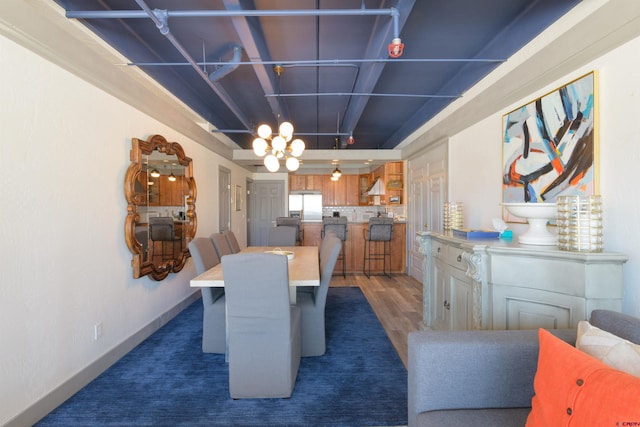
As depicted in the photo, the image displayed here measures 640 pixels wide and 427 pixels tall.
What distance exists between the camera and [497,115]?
3033 mm

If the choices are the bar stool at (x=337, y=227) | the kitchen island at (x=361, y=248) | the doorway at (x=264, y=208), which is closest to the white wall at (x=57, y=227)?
the bar stool at (x=337, y=227)

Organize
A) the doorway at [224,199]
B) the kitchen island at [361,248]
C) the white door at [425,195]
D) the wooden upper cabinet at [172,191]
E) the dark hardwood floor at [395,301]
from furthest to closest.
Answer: the kitchen island at [361,248] → the doorway at [224,199] → the white door at [425,195] → the wooden upper cabinet at [172,191] → the dark hardwood floor at [395,301]

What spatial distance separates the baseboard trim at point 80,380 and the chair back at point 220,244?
0.94 metres

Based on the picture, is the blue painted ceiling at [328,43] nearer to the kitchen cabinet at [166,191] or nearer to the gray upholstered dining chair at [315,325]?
the kitchen cabinet at [166,191]

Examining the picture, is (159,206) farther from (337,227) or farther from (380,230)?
(380,230)

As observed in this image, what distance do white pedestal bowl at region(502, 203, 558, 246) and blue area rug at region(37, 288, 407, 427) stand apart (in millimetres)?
1344

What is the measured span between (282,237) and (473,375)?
12.2 ft

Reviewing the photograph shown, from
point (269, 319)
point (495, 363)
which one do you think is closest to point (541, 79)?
point (495, 363)

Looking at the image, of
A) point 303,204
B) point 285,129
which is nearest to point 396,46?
point 285,129

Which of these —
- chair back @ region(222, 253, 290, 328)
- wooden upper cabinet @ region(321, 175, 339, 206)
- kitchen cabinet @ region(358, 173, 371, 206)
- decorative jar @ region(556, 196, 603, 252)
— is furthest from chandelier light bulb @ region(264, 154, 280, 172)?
wooden upper cabinet @ region(321, 175, 339, 206)

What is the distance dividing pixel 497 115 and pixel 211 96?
3.68m

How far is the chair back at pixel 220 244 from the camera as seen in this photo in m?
3.31

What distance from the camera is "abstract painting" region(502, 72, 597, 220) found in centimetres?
199

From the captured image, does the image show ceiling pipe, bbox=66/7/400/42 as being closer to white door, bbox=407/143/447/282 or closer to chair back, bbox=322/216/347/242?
white door, bbox=407/143/447/282
